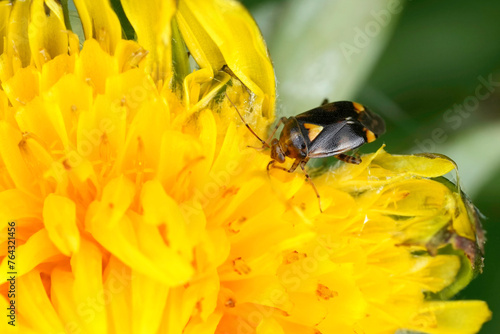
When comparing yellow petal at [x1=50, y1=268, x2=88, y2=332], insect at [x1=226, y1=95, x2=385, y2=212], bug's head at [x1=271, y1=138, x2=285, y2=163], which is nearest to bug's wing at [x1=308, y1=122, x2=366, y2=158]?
insect at [x1=226, y1=95, x2=385, y2=212]

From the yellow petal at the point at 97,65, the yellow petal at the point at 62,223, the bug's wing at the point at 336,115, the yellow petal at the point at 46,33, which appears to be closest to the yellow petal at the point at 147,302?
the yellow petal at the point at 62,223

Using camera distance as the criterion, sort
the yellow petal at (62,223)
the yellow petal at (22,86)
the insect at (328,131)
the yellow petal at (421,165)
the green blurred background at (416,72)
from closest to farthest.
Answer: the yellow petal at (62,223) → the yellow petal at (22,86) → the yellow petal at (421,165) → the insect at (328,131) → the green blurred background at (416,72)

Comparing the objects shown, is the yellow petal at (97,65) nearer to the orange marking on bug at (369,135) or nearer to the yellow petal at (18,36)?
the yellow petal at (18,36)

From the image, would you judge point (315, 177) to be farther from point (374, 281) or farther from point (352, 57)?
point (352, 57)

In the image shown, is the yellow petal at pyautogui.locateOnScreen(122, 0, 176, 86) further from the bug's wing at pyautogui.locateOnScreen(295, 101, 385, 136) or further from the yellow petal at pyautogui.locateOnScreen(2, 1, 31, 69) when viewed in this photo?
the bug's wing at pyautogui.locateOnScreen(295, 101, 385, 136)

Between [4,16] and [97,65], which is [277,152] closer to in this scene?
[97,65]

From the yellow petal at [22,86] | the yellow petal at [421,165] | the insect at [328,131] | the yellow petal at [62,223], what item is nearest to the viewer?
the yellow petal at [62,223]

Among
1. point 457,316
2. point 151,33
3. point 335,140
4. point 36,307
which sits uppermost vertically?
point 151,33

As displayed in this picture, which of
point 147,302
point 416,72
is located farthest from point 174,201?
point 416,72
